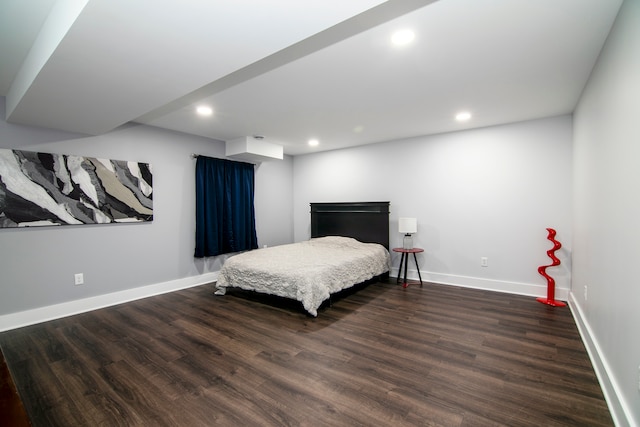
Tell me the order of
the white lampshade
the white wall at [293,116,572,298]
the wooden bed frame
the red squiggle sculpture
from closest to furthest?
the red squiggle sculpture < the white wall at [293,116,572,298] < the white lampshade < the wooden bed frame

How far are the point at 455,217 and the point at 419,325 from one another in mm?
2083

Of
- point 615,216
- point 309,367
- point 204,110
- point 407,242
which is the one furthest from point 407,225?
point 204,110

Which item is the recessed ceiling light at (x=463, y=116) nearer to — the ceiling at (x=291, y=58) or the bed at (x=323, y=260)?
the ceiling at (x=291, y=58)

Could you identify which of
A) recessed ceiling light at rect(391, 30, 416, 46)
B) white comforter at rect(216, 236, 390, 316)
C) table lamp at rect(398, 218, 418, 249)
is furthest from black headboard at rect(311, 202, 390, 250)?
recessed ceiling light at rect(391, 30, 416, 46)

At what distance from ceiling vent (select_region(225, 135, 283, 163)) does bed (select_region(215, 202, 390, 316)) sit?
4.45 feet

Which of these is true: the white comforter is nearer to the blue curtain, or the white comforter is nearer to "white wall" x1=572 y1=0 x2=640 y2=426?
the blue curtain

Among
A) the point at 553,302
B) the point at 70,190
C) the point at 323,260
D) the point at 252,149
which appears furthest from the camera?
the point at 252,149

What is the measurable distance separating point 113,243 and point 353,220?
3.63 meters

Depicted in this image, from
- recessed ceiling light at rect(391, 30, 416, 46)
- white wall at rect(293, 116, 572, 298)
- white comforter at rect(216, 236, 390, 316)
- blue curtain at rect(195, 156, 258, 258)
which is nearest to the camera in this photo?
recessed ceiling light at rect(391, 30, 416, 46)

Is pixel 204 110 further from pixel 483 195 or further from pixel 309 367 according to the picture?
pixel 483 195

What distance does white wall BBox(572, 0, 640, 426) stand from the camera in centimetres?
145

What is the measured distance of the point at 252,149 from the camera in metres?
4.64

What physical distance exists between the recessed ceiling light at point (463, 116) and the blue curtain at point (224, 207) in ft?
11.4

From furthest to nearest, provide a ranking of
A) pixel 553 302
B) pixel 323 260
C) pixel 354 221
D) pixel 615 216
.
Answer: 1. pixel 354 221
2. pixel 323 260
3. pixel 553 302
4. pixel 615 216
